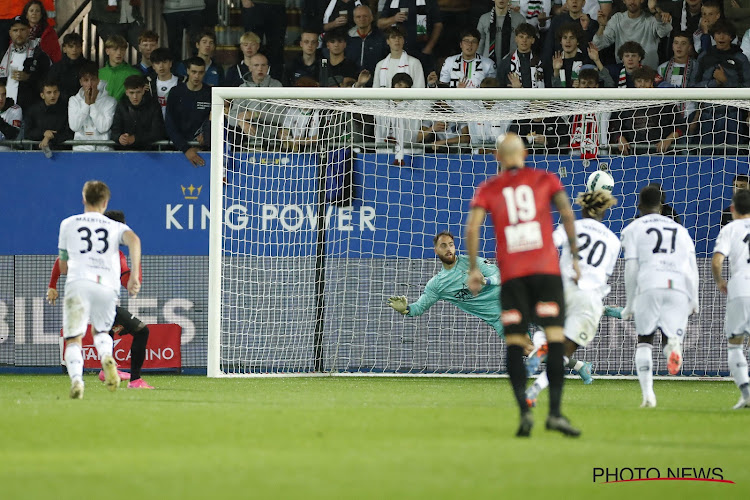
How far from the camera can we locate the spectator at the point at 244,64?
1672 cm

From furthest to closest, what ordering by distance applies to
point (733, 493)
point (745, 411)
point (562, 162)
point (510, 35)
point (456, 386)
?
point (510, 35)
point (562, 162)
point (456, 386)
point (745, 411)
point (733, 493)

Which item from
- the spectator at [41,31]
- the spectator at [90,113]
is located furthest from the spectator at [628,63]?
the spectator at [41,31]

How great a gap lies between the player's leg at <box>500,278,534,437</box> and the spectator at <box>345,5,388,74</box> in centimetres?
928

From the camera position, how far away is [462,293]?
14.4 meters

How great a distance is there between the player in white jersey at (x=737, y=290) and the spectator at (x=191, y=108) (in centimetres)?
763

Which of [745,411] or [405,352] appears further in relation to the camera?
[405,352]

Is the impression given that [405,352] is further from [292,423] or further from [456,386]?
[292,423]

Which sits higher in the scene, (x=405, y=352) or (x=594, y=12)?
(x=594, y=12)

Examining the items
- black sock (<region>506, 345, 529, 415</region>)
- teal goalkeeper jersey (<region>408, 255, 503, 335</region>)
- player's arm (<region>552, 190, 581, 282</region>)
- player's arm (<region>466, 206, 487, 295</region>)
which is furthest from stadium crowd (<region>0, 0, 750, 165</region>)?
black sock (<region>506, 345, 529, 415</region>)

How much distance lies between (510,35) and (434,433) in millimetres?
9892

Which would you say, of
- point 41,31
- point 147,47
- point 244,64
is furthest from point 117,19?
point 244,64

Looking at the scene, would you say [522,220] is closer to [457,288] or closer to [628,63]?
[457,288]

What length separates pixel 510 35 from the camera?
16.9 meters

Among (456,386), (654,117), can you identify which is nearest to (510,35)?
(654,117)
